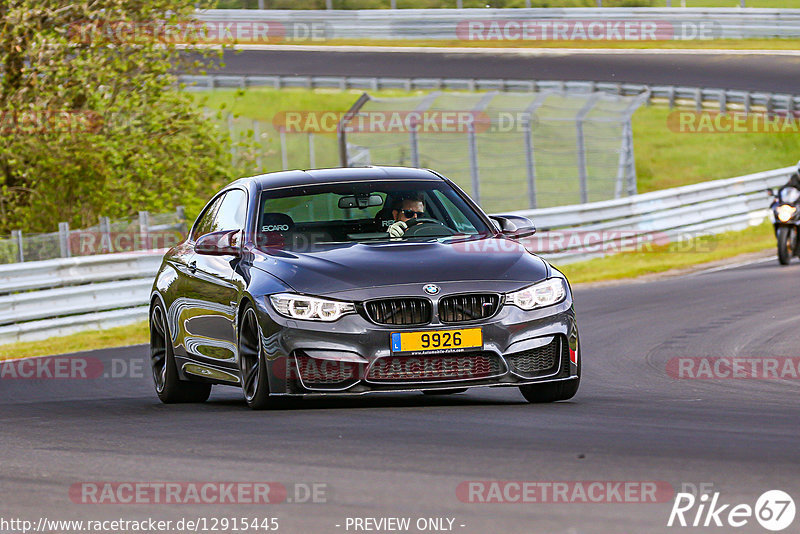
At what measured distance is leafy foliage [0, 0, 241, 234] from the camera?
22750mm

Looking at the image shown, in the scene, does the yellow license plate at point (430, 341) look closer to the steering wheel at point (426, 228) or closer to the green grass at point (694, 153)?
the steering wheel at point (426, 228)

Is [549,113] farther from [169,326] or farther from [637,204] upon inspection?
[169,326]

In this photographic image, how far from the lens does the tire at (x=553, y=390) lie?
8.95 m

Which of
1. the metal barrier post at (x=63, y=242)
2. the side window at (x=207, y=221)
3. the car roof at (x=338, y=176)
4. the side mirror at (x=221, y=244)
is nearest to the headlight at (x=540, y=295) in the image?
the car roof at (x=338, y=176)

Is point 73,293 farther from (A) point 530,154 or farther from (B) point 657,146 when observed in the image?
(B) point 657,146

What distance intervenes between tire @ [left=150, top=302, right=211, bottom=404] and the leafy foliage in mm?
12284

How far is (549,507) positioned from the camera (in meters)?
5.48

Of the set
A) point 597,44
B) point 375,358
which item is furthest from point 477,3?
point 375,358

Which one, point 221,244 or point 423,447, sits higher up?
point 221,244

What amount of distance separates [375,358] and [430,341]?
0.32 m

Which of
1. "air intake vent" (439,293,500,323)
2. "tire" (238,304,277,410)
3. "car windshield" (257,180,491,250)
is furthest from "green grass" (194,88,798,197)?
"air intake vent" (439,293,500,323)

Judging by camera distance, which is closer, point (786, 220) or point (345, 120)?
point (786, 220)

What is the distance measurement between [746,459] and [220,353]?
4140 millimetres

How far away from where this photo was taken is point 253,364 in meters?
8.88
